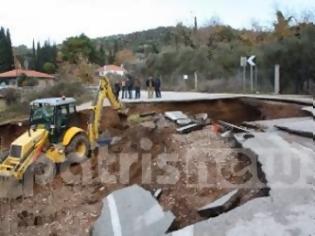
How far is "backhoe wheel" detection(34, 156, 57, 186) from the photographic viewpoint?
14719 mm

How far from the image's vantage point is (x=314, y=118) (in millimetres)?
16562

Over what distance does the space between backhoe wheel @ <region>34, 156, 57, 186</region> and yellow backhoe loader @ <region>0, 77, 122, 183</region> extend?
12cm

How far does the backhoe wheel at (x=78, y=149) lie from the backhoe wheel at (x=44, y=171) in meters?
0.82

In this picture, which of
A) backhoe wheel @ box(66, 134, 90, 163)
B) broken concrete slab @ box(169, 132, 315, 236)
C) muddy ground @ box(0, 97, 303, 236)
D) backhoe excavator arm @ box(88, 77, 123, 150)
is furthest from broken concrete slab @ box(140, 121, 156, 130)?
broken concrete slab @ box(169, 132, 315, 236)

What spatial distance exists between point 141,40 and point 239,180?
3848 inches

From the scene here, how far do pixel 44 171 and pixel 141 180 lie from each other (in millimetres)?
3834

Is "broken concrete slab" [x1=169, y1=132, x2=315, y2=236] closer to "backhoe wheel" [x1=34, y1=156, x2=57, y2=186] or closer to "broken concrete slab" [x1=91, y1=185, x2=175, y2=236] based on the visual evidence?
"broken concrete slab" [x1=91, y1=185, x2=175, y2=236]

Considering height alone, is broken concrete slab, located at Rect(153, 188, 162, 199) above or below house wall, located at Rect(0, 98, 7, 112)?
below

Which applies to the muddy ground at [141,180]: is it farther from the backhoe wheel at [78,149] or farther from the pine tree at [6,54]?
the pine tree at [6,54]

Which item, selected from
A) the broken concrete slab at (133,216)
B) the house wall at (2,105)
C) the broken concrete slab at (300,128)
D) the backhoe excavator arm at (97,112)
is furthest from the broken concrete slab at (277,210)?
the house wall at (2,105)

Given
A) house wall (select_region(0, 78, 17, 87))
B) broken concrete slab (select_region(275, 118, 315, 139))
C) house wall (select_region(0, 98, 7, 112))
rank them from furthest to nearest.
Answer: house wall (select_region(0, 78, 17, 87)) → house wall (select_region(0, 98, 7, 112)) → broken concrete slab (select_region(275, 118, 315, 139))

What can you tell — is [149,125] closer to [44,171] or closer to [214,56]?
[44,171]

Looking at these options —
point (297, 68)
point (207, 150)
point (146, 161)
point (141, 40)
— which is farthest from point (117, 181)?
point (141, 40)

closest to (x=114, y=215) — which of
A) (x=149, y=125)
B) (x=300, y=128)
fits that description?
(x=300, y=128)
